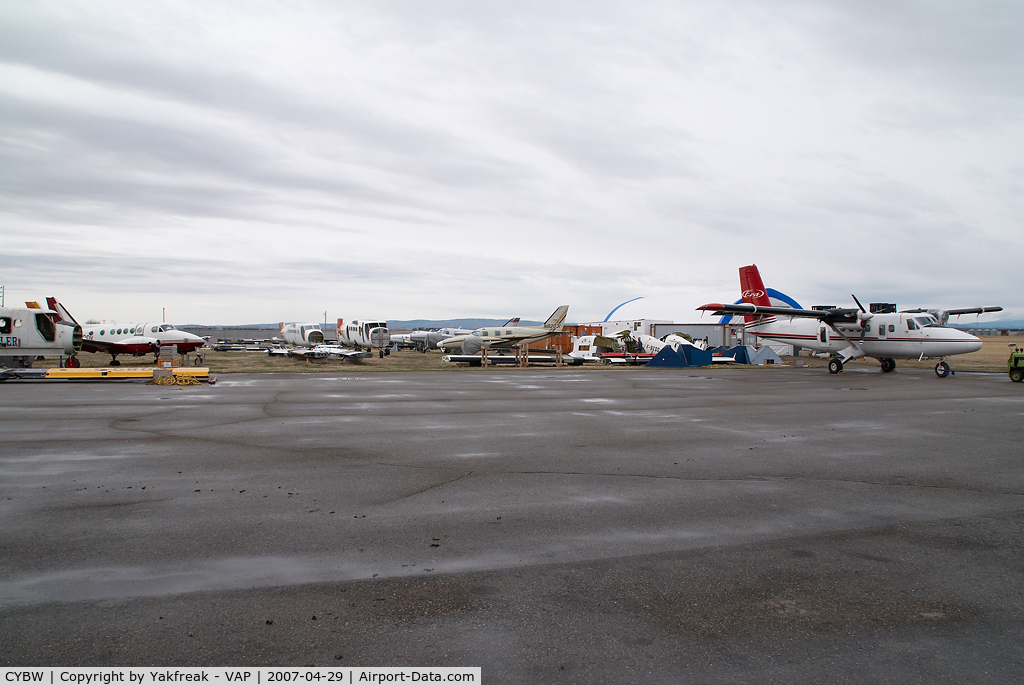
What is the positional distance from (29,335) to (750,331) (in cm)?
3416

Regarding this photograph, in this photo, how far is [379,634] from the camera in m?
3.42

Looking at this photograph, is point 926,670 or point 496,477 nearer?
point 926,670

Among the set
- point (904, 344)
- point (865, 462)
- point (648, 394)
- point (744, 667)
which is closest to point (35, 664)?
point (744, 667)

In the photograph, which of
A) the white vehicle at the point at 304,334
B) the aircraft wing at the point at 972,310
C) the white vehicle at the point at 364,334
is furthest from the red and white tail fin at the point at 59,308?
the aircraft wing at the point at 972,310

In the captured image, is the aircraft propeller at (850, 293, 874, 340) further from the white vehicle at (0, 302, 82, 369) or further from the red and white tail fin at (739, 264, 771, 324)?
the white vehicle at (0, 302, 82, 369)

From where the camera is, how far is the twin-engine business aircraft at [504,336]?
36781 mm

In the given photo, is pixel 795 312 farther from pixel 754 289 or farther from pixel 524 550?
pixel 524 550

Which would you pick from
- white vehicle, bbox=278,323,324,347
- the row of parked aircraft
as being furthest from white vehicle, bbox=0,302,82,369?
white vehicle, bbox=278,323,324,347

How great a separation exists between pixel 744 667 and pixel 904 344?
27.9 metres

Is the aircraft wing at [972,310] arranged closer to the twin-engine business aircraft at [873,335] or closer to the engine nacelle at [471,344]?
the twin-engine business aircraft at [873,335]

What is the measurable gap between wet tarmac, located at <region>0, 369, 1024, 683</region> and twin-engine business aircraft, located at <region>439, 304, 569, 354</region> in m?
26.0

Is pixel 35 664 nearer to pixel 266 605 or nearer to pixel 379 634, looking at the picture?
pixel 266 605

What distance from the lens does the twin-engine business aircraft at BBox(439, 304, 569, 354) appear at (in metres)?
36.8

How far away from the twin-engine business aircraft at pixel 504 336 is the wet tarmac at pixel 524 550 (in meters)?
26.0
